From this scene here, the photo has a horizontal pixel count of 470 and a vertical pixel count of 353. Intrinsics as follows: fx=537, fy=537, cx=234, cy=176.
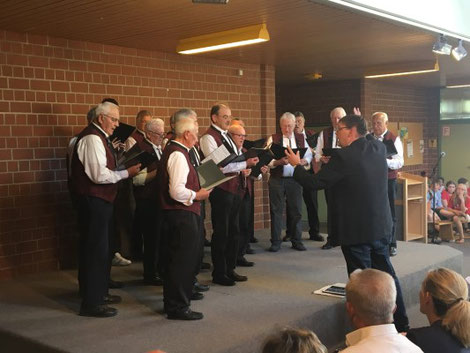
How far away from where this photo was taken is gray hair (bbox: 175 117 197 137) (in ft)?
12.5

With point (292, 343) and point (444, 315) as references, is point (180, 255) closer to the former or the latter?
point (444, 315)

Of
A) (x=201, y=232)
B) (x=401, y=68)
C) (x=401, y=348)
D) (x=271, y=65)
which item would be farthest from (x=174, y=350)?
(x=401, y=68)

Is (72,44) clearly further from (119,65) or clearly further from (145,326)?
(145,326)

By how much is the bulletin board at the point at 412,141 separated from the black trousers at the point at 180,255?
894 centimetres

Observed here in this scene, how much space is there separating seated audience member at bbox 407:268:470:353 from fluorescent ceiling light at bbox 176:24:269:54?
3.37 meters

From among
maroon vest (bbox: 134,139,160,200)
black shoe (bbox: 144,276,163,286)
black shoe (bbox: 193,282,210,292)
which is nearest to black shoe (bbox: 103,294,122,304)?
black shoe (bbox: 144,276,163,286)

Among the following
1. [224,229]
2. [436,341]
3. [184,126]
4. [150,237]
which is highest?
[184,126]

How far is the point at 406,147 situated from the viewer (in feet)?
39.6

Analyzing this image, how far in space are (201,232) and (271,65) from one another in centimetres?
481

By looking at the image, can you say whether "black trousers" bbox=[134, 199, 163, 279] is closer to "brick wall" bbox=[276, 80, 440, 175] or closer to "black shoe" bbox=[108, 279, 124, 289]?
"black shoe" bbox=[108, 279, 124, 289]

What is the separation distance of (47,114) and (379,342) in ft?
14.6

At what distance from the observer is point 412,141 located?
40.2 ft

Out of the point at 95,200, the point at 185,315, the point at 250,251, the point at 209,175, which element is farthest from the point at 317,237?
the point at 95,200

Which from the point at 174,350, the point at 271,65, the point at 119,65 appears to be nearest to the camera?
the point at 174,350
